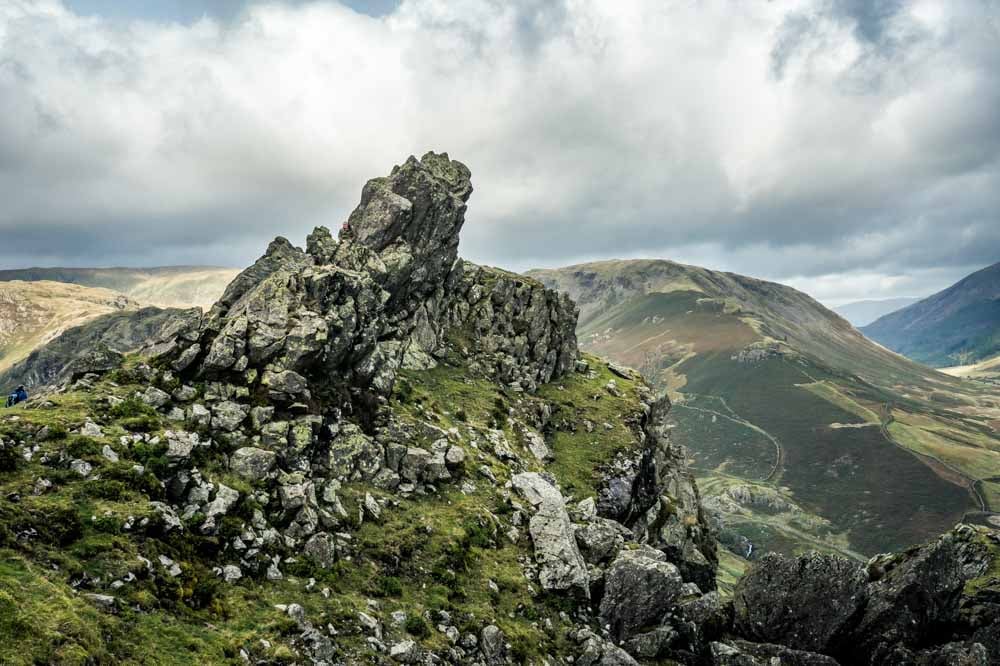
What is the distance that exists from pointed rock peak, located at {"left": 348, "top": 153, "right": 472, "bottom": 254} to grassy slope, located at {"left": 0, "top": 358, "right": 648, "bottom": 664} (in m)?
37.0

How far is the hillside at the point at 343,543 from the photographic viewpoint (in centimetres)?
1964

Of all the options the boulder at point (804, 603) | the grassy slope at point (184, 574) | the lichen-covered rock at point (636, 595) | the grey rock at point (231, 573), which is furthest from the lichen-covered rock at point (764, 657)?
the grey rock at point (231, 573)

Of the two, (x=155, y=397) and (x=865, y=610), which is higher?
(x=155, y=397)

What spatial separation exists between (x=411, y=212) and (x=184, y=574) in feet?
171

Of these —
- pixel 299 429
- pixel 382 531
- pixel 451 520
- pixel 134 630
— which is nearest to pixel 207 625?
pixel 134 630

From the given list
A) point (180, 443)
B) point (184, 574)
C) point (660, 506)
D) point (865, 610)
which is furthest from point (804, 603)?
point (180, 443)

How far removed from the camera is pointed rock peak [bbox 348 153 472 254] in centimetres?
6469

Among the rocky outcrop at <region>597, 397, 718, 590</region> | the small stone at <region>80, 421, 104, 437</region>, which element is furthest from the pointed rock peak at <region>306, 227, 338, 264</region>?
the rocky outcrop at <region>597, 397, 718, 590</region>

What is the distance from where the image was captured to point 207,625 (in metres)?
19.9

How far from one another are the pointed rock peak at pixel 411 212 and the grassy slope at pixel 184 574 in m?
37.0

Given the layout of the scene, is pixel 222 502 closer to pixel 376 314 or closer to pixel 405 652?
pixel 405 652

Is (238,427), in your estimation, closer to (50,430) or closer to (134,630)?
(50,430)

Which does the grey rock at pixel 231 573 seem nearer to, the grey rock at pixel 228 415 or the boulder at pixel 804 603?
the grey rock at pixel 228 415

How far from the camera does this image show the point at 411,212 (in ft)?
217
